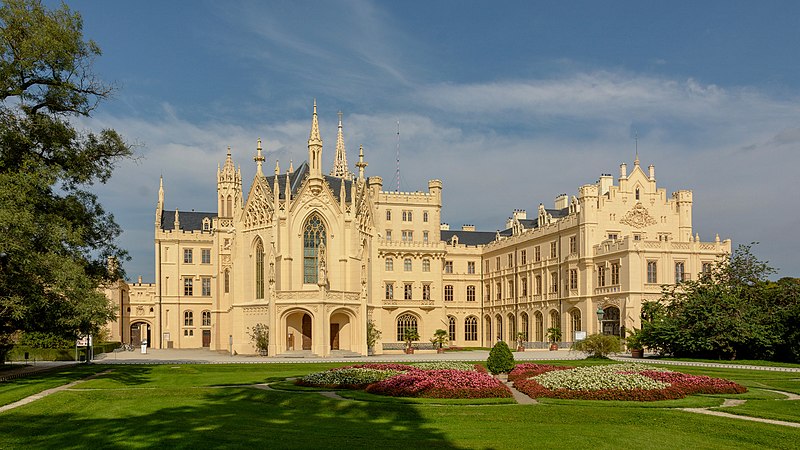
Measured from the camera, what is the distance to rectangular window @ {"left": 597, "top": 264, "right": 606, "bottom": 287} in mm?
66062

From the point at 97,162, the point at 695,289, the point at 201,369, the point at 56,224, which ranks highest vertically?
the point at 97,162

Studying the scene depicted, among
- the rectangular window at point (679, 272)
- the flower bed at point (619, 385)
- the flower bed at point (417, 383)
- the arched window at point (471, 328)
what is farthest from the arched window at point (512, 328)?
the flower bed at point (619, 385)

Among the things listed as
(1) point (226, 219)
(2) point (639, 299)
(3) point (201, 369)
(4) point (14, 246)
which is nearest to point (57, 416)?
(4) point (14, 246)

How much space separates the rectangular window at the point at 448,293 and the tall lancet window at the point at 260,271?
2933cm

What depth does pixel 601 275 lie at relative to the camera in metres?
66.8

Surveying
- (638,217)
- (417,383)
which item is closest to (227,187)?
(638,217)

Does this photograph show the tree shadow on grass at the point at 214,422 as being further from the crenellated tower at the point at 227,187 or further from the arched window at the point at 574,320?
the crenellated tower at the point at 227,187

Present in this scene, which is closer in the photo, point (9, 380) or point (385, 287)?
point (9, 380)

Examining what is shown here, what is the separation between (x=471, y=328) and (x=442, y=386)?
67187 millimetres

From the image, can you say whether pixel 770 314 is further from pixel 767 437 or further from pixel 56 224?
pixel 56 224

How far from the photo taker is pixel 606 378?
989 inches

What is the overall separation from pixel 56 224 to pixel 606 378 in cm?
2232

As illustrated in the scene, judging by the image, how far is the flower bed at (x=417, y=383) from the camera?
80.5ft

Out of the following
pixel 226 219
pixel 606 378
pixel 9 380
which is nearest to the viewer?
pixel 606 378
